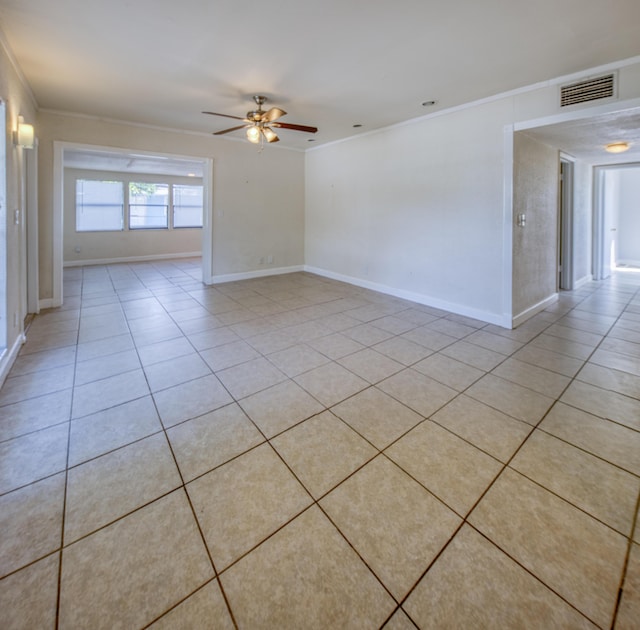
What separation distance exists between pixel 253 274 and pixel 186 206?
4.71 meters

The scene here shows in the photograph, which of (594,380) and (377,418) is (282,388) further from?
(594,380)

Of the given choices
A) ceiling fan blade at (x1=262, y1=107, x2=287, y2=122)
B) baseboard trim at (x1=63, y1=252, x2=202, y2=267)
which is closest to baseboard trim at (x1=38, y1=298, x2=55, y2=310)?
ceiling fan blade at (x1=262, y1=107, x2=287, y2=122)

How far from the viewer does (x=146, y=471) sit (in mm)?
1721

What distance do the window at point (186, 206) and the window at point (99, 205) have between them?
4.39ft

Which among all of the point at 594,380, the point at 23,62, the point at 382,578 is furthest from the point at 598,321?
the point at 23,62

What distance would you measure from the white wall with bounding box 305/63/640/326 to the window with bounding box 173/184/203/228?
514 cm

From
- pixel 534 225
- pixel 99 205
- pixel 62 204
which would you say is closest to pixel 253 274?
pixel 62 204

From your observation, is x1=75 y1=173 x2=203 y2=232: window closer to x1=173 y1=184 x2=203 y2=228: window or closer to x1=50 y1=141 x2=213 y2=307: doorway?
x1=173 y1=184 x2=203 y2=228: window

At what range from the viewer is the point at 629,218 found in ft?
26.1

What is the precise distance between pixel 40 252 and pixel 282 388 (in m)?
4.34

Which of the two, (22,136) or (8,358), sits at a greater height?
(22,136)

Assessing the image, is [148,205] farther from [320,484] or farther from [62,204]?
[320,484]

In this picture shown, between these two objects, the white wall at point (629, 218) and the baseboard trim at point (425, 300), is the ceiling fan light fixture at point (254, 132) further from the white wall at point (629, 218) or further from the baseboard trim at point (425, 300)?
the white wall at point (629, 218)

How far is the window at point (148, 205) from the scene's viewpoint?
29.1 feet
